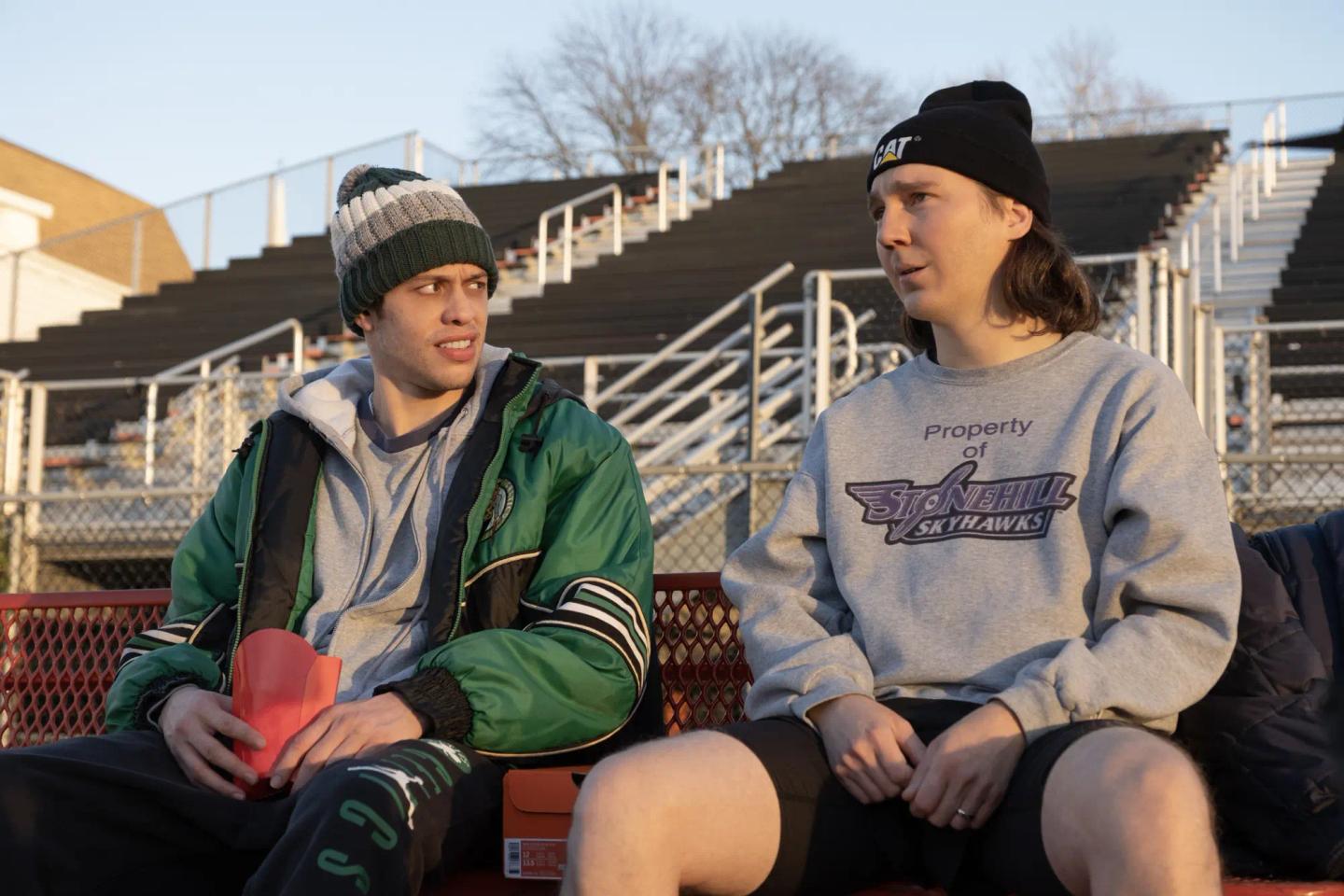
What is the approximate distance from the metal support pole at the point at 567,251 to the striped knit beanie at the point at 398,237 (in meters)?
15.5

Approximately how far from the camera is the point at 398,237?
3447mm

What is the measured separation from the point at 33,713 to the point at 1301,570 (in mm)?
2968

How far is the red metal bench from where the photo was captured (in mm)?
3699

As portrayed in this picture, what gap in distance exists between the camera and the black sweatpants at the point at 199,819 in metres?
2.49

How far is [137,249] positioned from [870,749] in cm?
1959

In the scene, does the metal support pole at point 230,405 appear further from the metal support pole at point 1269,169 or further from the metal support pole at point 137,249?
the metal support pole at point 1269,169

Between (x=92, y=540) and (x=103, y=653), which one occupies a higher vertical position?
(x=92, y=540)

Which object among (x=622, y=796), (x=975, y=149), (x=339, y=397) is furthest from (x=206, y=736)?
(x=975, y=149)

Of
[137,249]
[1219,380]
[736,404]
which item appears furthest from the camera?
[137,249]

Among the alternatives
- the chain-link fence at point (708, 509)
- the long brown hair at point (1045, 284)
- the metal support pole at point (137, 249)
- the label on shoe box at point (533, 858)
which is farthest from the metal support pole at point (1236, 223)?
the label on shoe box at point (533, 858)

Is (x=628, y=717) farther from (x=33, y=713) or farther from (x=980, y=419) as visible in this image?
(x=33, y=713)

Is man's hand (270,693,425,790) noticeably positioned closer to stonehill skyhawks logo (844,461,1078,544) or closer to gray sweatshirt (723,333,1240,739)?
gray sweatshirt (723,333,1240,739)

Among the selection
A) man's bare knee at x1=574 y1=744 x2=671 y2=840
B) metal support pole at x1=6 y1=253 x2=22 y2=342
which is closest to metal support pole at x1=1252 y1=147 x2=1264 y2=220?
metal support pole at x1=6 y1=253 x2=22 y2=342

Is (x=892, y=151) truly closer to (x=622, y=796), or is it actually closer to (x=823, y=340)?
(x=622, y=796)
